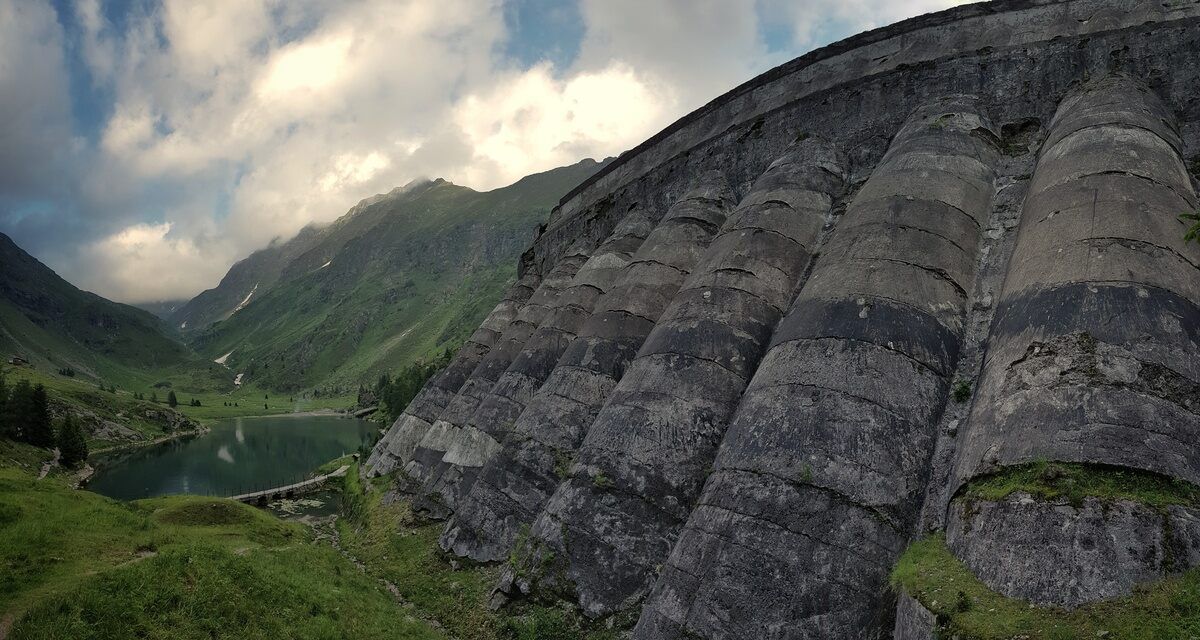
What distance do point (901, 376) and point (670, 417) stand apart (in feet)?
12.3

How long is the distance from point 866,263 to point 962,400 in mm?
2942

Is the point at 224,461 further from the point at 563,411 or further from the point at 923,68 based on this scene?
the point at 923,68

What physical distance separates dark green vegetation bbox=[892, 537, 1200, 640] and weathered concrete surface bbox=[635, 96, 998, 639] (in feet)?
2.61

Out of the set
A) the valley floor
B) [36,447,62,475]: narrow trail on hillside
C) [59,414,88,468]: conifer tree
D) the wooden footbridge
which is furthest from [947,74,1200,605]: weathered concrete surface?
[59,414,88,468]: conifer tree

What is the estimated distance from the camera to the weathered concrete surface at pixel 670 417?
9320 mm

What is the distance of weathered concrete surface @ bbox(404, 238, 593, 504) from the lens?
1697 centimetres

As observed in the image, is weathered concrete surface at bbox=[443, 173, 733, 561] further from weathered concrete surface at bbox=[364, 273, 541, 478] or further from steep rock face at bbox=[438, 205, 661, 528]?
weathered concrete surface at bbox=[364, 273, 541, 478]

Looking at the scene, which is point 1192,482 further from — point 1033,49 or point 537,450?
point 1033,49

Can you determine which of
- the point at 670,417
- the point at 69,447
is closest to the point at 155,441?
the point at 69,447

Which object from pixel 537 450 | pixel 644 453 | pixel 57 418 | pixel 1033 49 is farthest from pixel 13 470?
pixel 57 418

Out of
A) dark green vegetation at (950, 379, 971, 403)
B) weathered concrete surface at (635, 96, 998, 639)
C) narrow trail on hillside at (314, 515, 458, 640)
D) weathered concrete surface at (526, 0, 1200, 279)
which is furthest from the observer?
weathered concrete surface at (526, 0, 1200, 279)

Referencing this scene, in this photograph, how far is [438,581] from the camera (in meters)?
12.4

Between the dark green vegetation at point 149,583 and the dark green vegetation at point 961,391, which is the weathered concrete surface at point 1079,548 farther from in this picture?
the dark green vegetation at point 149,583

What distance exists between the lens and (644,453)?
393 inches
